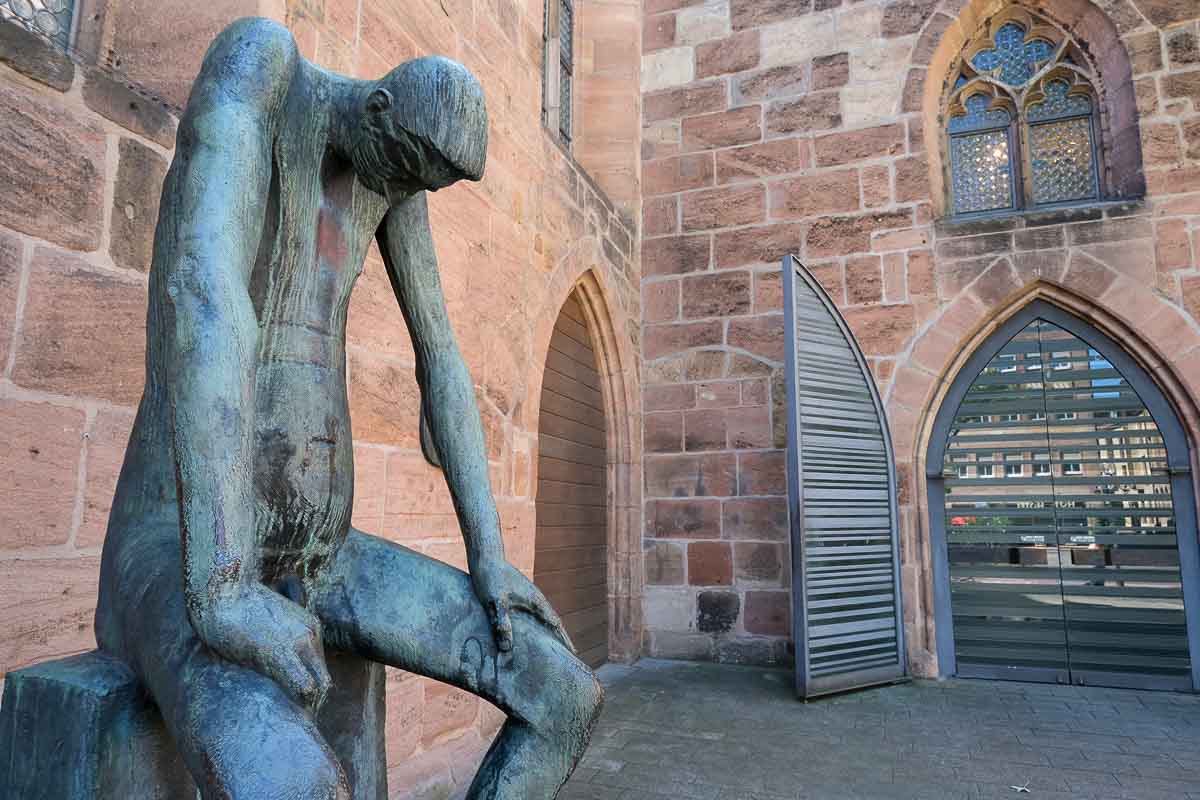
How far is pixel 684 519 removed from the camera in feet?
18.4

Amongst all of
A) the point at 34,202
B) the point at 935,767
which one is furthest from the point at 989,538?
the point at 34,202

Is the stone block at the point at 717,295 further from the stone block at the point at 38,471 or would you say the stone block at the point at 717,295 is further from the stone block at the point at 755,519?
the stone block at the point at 38,471

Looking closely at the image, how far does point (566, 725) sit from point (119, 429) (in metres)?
1.28

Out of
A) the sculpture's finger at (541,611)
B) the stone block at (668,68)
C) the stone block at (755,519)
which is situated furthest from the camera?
the stone block at (668,68)

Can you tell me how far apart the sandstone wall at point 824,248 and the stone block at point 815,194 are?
1cm

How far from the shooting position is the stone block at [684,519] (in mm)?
5543

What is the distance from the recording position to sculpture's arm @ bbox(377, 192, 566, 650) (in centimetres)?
110

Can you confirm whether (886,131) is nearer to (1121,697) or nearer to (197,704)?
(1121,697)

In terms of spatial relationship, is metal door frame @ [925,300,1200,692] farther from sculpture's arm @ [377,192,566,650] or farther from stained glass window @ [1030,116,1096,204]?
sculpture's arm @ [377,192,566,650]

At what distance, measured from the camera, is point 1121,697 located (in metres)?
4.45

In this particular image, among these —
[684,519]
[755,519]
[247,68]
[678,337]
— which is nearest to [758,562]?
[755,519]

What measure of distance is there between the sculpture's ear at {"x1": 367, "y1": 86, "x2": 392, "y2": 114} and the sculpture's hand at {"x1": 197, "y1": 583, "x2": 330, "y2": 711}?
1.94 ft

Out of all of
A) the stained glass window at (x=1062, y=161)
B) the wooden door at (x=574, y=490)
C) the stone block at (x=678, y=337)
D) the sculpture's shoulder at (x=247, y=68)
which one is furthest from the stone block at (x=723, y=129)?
the sculpture's shoulder at (x=247, y=68)

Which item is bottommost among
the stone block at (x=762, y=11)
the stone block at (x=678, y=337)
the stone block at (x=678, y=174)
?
the stone block at (x=678, y=337)
